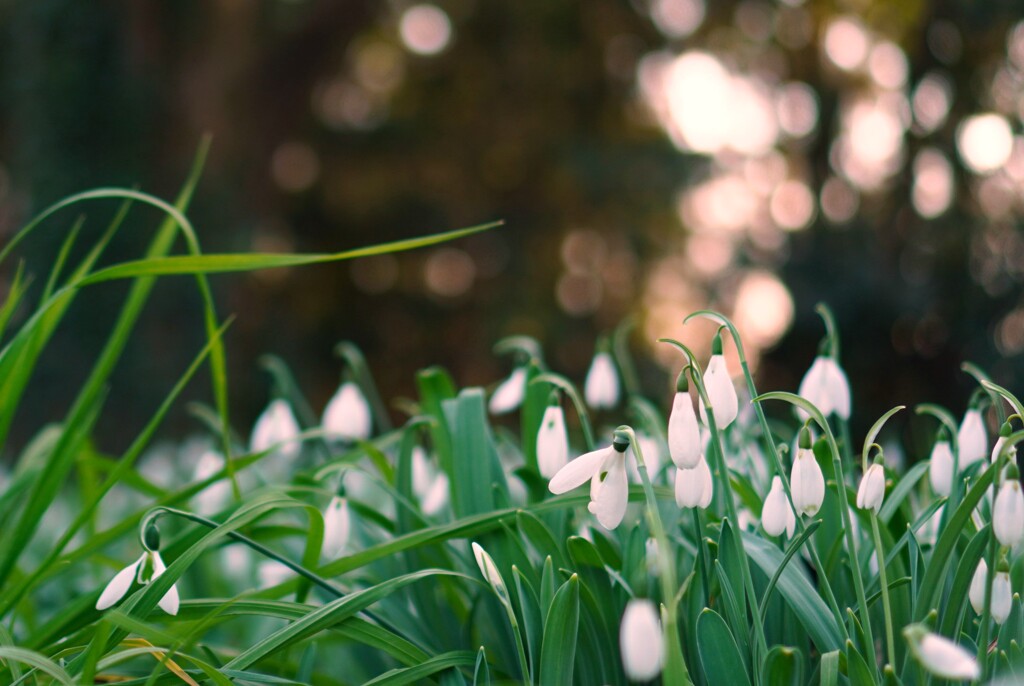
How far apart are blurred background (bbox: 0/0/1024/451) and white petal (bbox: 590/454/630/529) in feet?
14.8

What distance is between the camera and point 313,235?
11.5 metres

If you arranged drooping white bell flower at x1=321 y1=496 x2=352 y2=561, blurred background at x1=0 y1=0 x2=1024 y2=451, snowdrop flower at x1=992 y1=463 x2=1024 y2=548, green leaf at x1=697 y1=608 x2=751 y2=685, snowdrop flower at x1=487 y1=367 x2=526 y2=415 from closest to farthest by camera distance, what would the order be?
snowdrop flower at x1=992 y1=463 x2=1024 y2=548, green leaf at x1=697 y1=608 x2=751 y2=685, drooping white bell flower at x1=321 y1=496 x2=352 y2=561, snowdrop flower at x1=487 y1=367 x2=526 y2=415, blurred background at x1=0 y1=0 x2=1024 y2=451

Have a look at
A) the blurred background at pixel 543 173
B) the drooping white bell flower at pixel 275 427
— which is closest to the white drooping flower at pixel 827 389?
the drooping white bell flower at pixel 275 427

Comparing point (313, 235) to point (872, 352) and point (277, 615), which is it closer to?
point (872, 352)

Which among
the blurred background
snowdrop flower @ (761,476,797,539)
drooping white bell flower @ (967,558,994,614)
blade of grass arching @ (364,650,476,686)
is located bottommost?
the blurred background

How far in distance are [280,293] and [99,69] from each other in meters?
3.72

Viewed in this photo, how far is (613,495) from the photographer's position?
3.37 feet

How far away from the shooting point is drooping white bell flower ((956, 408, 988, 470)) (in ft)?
4.63

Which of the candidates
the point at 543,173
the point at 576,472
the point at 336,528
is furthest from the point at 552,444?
the point at 543,173

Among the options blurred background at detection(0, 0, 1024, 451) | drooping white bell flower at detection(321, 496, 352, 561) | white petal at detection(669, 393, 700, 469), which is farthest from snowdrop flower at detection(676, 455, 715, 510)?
blurred background at detection(0, 0, 1024, 451)

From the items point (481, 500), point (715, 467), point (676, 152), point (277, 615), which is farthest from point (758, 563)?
point (676, 152)

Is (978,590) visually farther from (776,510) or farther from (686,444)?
(686,444)

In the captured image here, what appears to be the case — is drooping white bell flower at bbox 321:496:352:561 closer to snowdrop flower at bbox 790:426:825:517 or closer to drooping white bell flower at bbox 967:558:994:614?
snowdrop flower at bbox 790:426:825:517

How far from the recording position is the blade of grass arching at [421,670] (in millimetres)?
1146
